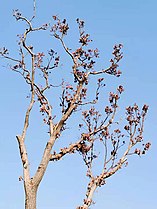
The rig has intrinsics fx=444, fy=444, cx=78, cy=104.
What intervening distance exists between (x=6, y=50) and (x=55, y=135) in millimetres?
2336

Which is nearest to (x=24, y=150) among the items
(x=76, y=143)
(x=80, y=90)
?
(x=76, y=143)

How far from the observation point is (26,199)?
909 centimetres

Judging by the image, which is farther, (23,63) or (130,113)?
(130,113)

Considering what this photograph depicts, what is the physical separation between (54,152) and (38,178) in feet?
2.86

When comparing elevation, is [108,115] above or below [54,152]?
above

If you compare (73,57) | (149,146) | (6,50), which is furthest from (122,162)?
(6,50)

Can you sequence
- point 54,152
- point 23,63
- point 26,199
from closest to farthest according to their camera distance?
point 26,199, point 54,152, point 23,63

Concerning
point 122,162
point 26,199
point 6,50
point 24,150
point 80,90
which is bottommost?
point 26,199

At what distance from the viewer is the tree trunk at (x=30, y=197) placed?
9.02 meters

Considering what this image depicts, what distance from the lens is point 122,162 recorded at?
12078 millimetres

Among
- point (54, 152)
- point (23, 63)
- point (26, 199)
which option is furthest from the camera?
point (23, 63)

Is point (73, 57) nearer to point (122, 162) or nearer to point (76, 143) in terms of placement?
point (76, 143)

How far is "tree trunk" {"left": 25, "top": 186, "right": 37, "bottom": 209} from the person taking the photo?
9016mm

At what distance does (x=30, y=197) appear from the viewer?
357 inches
